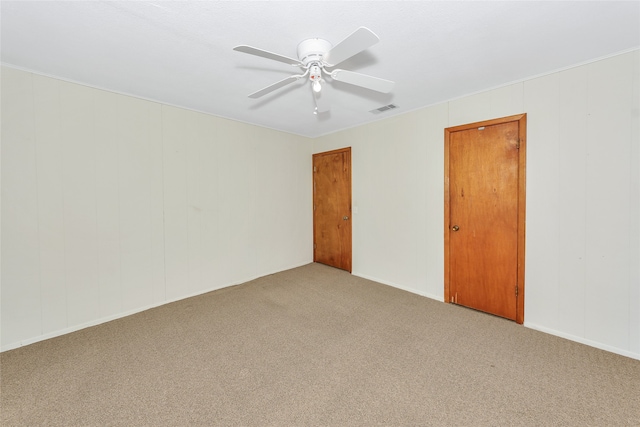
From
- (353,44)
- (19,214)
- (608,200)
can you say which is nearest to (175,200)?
(19,214)

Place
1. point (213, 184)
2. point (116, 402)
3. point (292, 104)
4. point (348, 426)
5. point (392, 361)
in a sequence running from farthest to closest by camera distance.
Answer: point (213, 184)
point (292, 104)
point (392, 361)
point (116, 402)
point (348, 426)

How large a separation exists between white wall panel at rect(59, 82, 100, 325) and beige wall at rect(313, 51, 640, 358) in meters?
3.83

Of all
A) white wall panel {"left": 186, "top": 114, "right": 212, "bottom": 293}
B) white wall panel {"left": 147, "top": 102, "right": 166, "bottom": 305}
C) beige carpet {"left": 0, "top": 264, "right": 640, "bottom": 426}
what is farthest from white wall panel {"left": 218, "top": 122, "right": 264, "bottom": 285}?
beige carpet {"left": 0, "top": 264, "right": 640, "bottom": 426}

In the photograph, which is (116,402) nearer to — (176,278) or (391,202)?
(176,278)

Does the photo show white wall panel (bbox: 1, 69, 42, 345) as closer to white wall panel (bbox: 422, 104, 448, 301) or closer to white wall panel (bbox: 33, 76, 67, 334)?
white wall panel (bbox: 33, 76, 67, 334)

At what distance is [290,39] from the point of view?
6.10 feet

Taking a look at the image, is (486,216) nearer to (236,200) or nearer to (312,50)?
(312,50)

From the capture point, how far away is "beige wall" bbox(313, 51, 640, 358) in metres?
2.14

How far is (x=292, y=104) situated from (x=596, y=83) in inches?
113

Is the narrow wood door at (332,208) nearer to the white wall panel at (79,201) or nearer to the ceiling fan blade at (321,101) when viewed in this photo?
the ceiling fan blade at (321,101)

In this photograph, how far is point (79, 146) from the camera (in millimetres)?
2633

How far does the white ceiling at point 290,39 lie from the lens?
5.24 feet

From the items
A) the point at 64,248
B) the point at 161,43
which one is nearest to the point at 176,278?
the point at 64,248

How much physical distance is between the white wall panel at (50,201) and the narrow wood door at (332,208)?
3.46m
